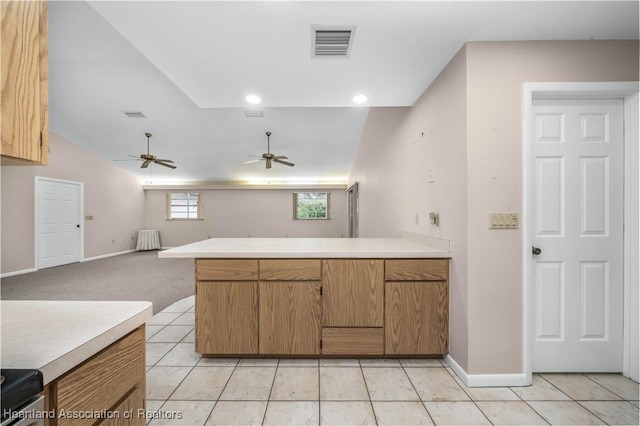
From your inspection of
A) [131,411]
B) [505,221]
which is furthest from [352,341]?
[131,411]

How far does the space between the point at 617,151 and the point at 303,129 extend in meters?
4.95

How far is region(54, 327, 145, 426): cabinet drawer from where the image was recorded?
0.70 meters

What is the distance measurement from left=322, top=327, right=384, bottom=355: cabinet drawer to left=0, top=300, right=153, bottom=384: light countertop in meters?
1.54

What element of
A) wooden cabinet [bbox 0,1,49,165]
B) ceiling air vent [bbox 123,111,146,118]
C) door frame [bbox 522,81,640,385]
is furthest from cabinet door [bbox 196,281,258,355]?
ceiling air vent [bbox 123,111,146,118]

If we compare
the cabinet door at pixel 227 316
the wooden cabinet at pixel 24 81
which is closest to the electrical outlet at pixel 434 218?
the cabinet door at pixel 227 316

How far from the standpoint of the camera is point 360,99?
2.84m

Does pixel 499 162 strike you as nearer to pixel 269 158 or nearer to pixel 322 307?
pixel 322 307

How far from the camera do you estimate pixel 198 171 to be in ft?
27.4

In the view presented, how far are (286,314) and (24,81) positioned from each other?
1.96m

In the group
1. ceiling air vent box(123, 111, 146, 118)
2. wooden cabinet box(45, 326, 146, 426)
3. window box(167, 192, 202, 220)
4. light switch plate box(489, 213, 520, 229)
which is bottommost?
wooden cabinet box(45, 326, 146, 426)

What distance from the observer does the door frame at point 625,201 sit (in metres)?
1.93

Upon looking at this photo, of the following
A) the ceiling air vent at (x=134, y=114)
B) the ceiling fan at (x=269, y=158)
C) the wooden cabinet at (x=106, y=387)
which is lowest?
the wooden cabinet at (x=106, y=387)

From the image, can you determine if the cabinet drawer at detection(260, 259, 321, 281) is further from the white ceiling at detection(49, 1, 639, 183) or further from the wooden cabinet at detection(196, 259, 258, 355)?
the white ceiling at detection(49, 1, 639, 183)

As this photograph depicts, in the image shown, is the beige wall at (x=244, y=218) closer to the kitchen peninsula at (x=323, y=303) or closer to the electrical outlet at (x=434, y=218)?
the electrical outlet at (x=434, y=218)
